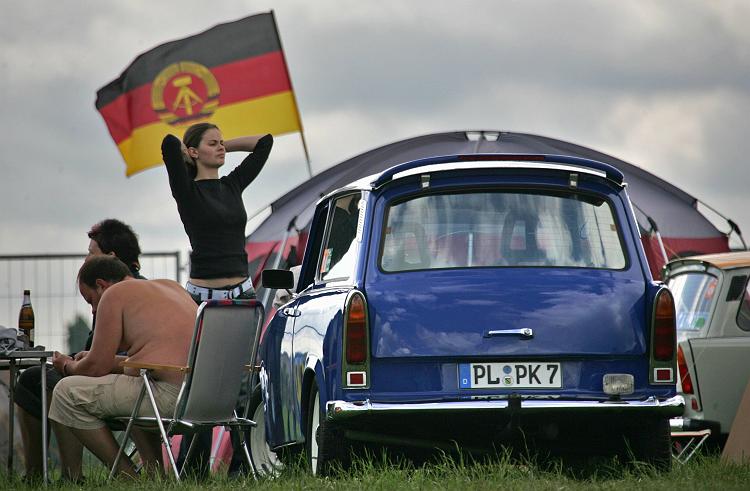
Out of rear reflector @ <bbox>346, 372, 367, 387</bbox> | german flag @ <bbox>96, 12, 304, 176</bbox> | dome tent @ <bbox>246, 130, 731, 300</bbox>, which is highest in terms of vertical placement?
german flag @ <bbox>96, 12, 304, 176</bbox>

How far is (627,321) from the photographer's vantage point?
24.7ft

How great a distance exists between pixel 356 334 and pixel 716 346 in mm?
4874

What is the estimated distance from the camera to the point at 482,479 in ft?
23.0

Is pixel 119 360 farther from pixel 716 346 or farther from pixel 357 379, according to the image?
pixel 716 346

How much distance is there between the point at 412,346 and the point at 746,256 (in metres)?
5.28

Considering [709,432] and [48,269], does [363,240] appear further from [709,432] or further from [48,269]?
[48,269]

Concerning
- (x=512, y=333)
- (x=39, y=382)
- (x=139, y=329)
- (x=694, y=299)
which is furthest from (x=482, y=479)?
(x=694, y=299)

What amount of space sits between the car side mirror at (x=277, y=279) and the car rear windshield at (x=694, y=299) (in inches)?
147

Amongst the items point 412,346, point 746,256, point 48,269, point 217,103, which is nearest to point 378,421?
point 412,346

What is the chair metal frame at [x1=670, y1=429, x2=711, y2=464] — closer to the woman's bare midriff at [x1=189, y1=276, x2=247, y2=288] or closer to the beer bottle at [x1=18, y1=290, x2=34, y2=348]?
the woman's bare midriff at [x1=189, y1=276, x2=247, y2=288]

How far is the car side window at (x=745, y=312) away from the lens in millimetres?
11453

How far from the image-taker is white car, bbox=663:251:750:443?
11289mm

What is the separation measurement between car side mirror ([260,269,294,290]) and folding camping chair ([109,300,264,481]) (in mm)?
514

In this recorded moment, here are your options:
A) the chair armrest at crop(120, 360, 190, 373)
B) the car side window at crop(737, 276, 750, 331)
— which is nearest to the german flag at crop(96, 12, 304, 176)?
the car side window at crop(737, 276, 750, 331)
